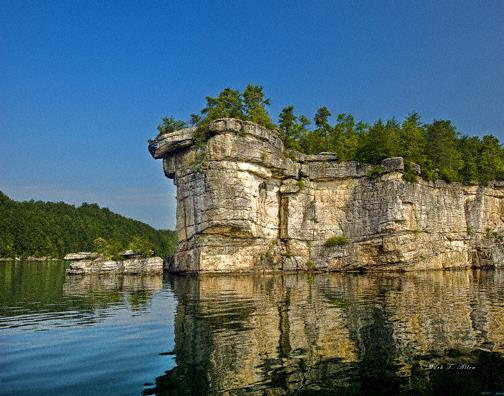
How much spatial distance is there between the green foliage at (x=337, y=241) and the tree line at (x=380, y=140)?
10202 mm

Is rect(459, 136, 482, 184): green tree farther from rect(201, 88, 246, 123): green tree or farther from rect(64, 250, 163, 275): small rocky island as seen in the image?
rect(64, 250, 163, 275): small rocky island

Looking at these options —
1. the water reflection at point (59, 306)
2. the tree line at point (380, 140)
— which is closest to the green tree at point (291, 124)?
the tree line at point (380, 140)

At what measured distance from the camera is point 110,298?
25.2m

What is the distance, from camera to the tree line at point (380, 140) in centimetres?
5156

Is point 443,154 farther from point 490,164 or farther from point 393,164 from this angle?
point 393,164

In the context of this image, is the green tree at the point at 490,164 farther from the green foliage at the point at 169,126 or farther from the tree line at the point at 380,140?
the green foliage at the point at 169,126

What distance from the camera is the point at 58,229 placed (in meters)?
123

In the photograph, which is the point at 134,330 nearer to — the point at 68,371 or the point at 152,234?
the point at 68,371

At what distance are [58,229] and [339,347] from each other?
12539 cm

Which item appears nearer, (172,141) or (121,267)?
(172,141)

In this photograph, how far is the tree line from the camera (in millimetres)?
51562

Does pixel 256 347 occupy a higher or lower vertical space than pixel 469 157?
lower

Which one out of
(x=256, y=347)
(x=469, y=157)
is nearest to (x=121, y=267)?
(x=256, y=347)

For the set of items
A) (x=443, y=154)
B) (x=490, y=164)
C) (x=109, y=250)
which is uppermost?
(x=443, y=154)
